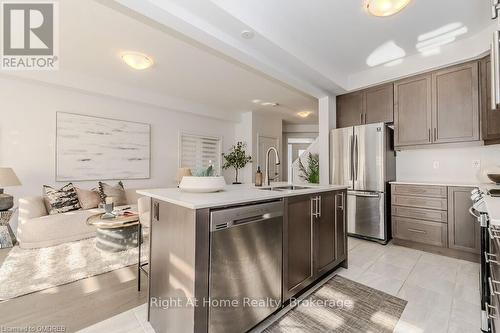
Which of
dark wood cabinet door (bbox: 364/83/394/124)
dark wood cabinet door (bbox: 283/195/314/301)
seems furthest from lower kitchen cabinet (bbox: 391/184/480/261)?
dark wood cabinet door (bbox: 283/195/314/301)

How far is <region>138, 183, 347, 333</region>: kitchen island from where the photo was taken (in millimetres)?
1240

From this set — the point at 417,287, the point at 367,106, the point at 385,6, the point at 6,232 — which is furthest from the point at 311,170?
the point at 6,232

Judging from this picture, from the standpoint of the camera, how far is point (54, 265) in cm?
254

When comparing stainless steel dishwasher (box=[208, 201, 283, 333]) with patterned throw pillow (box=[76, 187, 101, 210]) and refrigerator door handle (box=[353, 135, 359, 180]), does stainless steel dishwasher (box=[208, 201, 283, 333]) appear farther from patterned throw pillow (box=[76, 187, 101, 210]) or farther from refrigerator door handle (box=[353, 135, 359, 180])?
patterned throw pillow (box=[76, 187, 101, 210])

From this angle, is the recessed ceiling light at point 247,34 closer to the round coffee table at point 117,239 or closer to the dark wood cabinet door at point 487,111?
the round coffee table at point 117,239

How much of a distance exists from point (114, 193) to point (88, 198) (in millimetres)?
381

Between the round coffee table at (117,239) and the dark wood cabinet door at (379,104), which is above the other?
the dark wood cabinet door at (379,104)

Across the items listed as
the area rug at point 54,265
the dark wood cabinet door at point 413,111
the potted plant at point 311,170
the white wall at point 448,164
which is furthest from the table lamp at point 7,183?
the white wall at point 448,164

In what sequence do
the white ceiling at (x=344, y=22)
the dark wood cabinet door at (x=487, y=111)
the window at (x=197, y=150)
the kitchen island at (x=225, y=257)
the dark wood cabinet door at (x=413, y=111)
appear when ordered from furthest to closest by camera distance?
the window at (x=197, y=150) < the dark wood cabinet door at (x=413, y=111) < the dark wood cabinet door at (x=487, y=111) < the white ceiling at (x=344, y=22) < the kitchen island at (x=225, y=257)

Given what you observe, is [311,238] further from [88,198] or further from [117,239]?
[88,198]

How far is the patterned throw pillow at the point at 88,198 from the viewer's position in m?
3.64

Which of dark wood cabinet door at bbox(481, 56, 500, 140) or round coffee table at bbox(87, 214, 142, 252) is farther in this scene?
round coffee table at bbox(87, 214, 142, 252)

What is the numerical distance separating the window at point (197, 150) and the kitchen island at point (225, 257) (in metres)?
3.62

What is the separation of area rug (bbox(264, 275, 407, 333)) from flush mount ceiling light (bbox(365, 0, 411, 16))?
2.64 m
